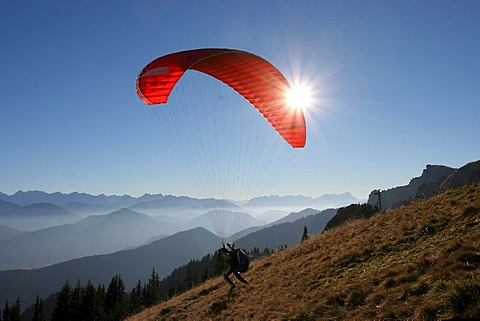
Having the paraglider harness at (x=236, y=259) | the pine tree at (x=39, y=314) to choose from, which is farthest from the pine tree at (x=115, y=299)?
the paraglider harness at (x=236, y=259)

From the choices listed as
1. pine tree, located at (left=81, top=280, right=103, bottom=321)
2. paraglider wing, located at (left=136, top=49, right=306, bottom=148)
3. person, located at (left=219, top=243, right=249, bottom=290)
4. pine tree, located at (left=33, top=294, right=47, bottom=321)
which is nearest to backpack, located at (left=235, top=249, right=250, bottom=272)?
person, located at (left=219, top=243, right=249, bottom=290)

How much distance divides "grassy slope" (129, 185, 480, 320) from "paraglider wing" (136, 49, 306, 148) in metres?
5.38

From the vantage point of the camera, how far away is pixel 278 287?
1122cm

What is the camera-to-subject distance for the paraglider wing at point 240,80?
481 inches

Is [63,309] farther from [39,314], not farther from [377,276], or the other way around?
[377,276]

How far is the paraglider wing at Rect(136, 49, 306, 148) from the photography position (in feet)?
40.1

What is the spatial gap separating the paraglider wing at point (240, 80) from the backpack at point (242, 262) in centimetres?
551

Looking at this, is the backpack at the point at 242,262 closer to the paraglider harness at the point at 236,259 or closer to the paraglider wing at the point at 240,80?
the paraglider harness at the point at 236,259

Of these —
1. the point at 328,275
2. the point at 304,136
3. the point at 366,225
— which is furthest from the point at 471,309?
the point at 304,136

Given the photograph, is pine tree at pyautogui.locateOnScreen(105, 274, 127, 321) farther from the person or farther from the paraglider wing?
the paraglider wing

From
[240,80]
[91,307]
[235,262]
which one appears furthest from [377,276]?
[91,307]

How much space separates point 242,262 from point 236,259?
0.32m

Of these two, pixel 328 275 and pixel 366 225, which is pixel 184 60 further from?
pixel 366 225

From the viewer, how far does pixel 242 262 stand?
1348 cm
